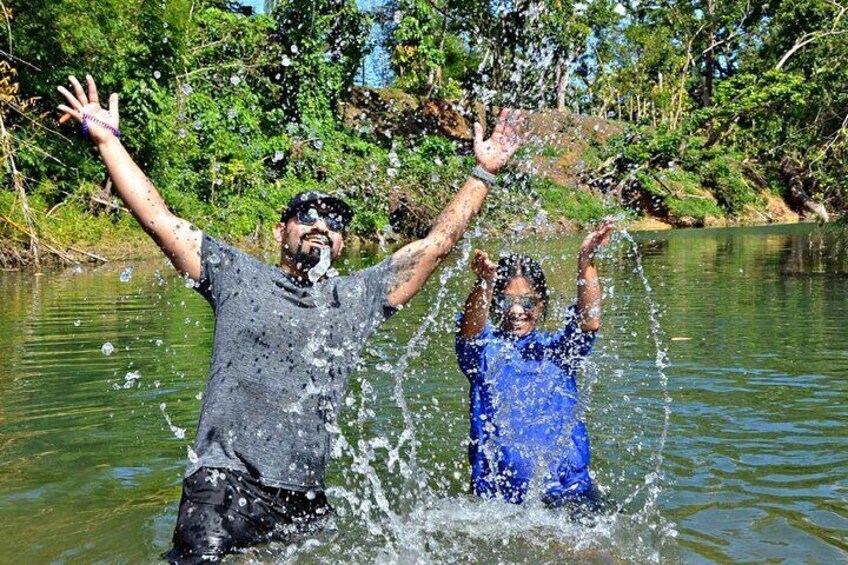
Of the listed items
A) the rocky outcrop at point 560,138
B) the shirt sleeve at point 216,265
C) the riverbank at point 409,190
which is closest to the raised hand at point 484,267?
the shirt sleeve at point 216,265

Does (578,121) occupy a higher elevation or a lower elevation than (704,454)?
higher

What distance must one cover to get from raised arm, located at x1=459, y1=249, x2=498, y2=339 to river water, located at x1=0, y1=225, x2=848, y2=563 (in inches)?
23.9

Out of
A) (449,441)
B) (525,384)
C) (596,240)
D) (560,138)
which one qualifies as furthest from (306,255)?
(560,138)

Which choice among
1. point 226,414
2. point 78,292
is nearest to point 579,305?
point 226,414

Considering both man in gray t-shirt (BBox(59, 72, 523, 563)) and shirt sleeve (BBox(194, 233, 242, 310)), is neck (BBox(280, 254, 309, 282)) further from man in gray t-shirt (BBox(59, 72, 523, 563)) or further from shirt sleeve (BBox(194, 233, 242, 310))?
shirt sleeve (BBox(194, 233, 242, 310))

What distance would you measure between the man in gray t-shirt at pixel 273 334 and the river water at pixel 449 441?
25cm

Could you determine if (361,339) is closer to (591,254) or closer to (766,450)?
(591,254)

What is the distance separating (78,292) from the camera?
13883mm

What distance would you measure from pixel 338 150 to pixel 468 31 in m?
9.77

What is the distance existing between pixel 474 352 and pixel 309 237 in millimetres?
1066

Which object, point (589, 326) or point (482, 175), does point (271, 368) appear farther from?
point (589, 326)

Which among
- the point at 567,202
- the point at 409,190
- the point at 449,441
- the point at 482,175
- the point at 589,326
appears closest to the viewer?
the point at 482,175

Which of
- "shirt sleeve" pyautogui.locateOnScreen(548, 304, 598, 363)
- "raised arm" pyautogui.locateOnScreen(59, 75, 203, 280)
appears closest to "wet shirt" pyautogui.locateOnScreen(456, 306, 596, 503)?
"shirt sleeve" pyautogui.locateOnScreen(548, 304, 598, 363)

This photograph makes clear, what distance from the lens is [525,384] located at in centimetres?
386
